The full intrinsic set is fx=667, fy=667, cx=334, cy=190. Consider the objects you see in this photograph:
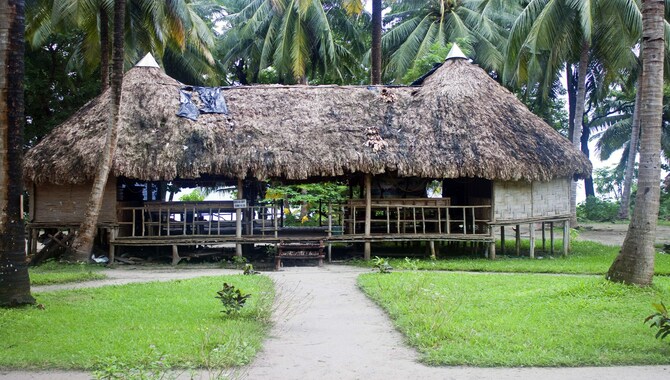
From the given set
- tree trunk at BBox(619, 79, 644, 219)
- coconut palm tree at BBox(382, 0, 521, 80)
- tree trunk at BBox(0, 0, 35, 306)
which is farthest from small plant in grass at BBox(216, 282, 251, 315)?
tree trunk at BBox(619, 79, 644, 219)

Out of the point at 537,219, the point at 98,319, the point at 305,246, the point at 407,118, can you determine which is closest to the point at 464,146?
the point at 407,118

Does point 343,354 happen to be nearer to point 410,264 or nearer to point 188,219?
point 410,264

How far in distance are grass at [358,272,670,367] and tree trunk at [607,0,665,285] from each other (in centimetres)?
35

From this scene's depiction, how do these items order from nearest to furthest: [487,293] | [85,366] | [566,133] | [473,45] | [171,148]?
[85,366]
[487,293]
[171,148]
[473,45]
[566,133]

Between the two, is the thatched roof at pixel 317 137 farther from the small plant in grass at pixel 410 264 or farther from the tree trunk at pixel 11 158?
the tree trunk at pixel 11 158

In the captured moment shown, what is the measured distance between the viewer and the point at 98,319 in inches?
358

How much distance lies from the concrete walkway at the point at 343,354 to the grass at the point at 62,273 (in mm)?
4685

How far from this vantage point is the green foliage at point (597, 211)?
30078 mm

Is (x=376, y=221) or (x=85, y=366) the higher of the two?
(x=376, y=221)

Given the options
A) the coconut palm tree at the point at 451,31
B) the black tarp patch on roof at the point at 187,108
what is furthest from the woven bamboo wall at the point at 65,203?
the coconut palm tree at the point at 451,31

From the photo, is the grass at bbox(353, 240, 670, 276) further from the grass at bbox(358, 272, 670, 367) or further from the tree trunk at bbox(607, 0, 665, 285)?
the tree trunk at bbox(607, 0, 665, 285)

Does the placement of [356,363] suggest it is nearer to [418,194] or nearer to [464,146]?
[464,146]

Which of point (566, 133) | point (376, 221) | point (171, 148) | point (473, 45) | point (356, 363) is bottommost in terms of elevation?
point (356, 363)

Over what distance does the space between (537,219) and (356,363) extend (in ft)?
38.6
